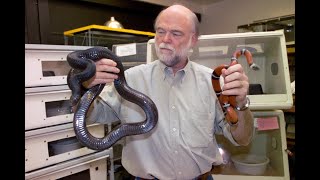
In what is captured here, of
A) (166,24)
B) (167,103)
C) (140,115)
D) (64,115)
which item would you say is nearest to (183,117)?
(167,103)

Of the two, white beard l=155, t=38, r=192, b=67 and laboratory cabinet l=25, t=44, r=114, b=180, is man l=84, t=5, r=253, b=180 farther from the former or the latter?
laboratory cabinet l=25, t=44, r=114, b=180

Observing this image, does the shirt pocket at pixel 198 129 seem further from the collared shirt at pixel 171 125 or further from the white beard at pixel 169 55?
the white beard at pixel 169 55

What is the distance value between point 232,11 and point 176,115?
372 cm

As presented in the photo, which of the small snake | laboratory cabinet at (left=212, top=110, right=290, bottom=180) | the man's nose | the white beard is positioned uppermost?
the man's nose

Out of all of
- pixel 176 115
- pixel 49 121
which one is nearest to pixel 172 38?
pixel 176 115

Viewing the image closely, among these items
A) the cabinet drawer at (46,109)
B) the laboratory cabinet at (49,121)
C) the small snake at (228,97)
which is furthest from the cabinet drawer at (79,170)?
the small snake at (228,97)

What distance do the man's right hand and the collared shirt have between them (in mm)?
439

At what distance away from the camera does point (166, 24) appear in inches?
39.2

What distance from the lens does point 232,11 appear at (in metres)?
4.39

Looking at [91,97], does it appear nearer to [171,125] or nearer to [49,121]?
[171,125]

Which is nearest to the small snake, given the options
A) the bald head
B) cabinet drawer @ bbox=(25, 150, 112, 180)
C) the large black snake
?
the large black snake

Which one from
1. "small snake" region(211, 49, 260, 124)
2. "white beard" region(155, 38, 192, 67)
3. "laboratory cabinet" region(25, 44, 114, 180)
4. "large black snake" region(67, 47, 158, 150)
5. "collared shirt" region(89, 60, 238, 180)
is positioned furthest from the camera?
"laboratory cabinet" region(25, 44, 114, 180)

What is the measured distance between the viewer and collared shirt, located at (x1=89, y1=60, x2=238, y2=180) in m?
1.13
